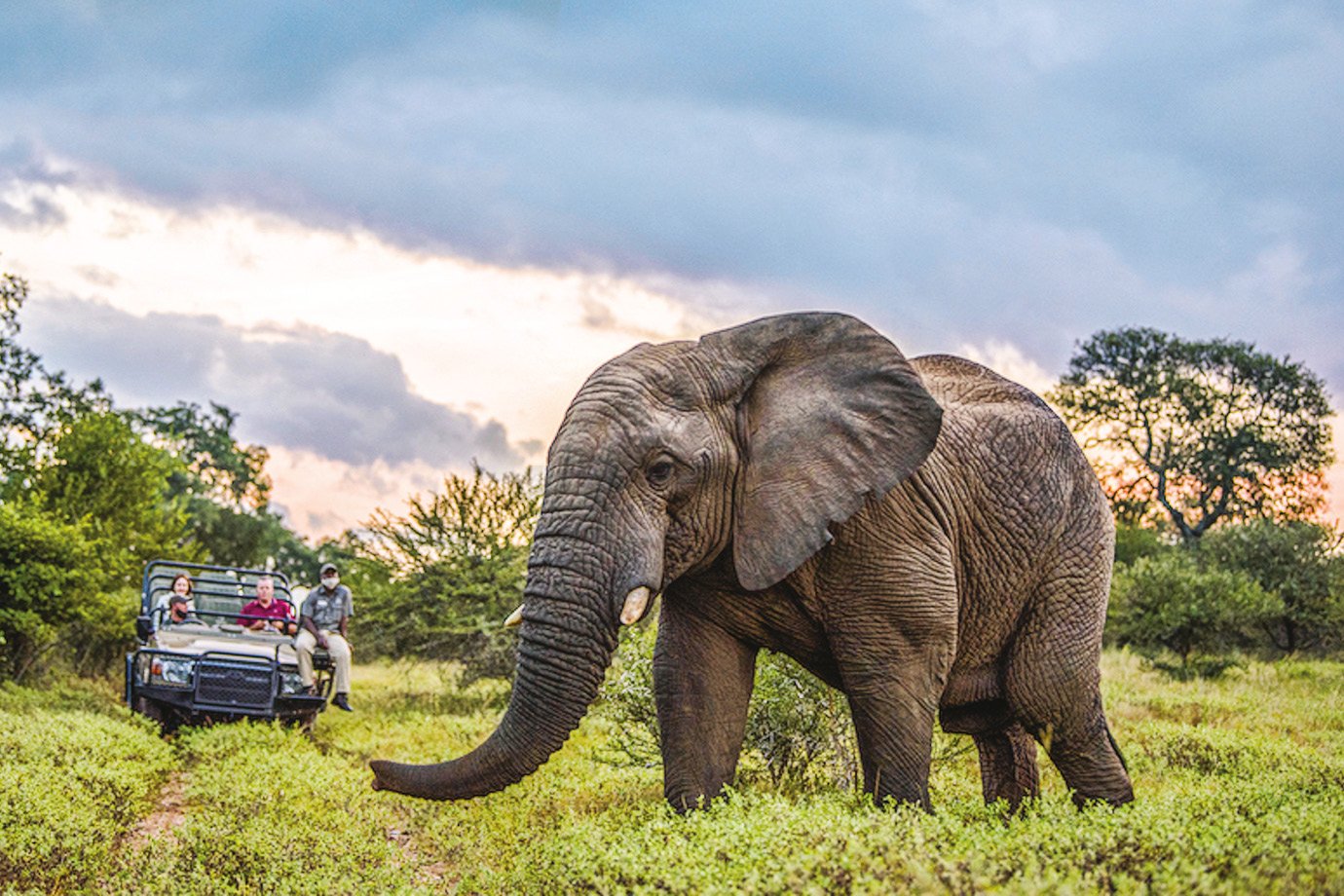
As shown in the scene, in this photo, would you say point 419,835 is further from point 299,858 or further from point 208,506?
point 208,506

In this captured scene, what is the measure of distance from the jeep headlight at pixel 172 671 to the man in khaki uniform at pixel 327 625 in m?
1.18

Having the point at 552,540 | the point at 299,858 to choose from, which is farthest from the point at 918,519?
the point at 299,858

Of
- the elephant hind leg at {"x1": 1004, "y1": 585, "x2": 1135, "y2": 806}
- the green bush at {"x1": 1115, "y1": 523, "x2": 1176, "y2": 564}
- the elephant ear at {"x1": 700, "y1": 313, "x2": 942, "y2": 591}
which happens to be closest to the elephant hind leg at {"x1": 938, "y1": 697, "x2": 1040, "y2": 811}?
the elephant hind leg at {"x1": 1004, "y1": 585, "x2": 1135, "y2": 806}

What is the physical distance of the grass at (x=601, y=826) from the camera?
4.47 meters

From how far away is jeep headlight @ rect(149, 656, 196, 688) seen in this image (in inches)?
546

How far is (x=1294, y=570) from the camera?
32.7 metres

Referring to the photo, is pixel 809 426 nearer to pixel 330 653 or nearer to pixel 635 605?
pixel 635 605

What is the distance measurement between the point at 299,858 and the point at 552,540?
8.90 feet

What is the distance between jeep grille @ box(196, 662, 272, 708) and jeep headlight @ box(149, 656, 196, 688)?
0.20 metres

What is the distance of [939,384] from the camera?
7.38m

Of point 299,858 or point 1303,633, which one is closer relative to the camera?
point 299,858

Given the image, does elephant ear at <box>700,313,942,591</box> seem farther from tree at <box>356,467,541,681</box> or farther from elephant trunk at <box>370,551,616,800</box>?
tree at <box>356,467,541,681</box>

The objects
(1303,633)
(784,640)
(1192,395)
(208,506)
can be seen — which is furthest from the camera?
(208,506)

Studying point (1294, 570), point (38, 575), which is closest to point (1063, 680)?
point (38, 575)
